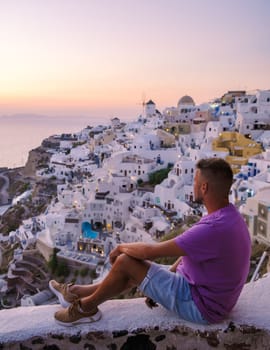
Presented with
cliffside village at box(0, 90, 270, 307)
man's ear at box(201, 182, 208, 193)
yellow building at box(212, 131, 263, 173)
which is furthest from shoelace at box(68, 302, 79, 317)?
yellow building at box(212, 131, 263, 173)

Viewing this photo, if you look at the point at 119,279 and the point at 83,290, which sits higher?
the point at 119,279

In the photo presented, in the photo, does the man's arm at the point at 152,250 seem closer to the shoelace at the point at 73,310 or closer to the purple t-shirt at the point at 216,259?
the purple t-shirt at the point at 216,259

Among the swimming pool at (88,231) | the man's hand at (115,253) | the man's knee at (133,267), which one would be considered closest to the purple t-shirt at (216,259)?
the man's knee at (133,267)

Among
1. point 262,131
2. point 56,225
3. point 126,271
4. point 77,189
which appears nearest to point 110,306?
point 126,271

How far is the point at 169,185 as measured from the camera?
1964 cm

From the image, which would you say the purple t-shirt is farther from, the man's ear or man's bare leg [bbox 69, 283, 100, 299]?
man's bare leg [bbox 69, 283, 100, 299]

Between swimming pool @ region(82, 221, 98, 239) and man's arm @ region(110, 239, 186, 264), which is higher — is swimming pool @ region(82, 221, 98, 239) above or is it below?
below

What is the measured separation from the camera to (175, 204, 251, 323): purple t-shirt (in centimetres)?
198

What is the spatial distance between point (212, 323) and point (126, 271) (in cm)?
54

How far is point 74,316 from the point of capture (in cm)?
213

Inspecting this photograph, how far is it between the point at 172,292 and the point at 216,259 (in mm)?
Result: 304

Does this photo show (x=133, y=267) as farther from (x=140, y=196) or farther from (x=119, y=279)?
(x=140, y=196)

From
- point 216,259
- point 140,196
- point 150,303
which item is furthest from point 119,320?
point 140,196

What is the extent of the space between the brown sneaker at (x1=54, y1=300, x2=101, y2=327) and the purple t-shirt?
0.57 meters
